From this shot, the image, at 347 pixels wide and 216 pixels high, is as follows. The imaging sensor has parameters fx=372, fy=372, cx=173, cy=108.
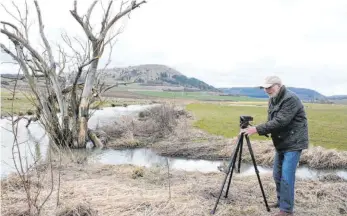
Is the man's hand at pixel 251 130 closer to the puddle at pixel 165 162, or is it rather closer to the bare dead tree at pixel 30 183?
the bare dead tree at pixel 30 183

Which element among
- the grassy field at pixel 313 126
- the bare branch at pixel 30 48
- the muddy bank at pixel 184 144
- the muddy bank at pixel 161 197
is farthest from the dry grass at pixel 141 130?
the muddy bank at pixel 161 197

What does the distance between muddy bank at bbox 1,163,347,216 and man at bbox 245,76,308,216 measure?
729mm

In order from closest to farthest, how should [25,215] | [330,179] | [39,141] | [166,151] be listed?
[25,215] < [330,179] < [166,151] < [39,141]

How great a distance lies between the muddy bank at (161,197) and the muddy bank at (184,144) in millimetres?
5173

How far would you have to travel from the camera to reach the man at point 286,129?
5.96 metres

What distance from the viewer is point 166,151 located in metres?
16.5

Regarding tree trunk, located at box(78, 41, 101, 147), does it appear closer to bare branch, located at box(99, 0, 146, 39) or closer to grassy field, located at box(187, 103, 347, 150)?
bare branch, located at box(99, 0, 146, 39)

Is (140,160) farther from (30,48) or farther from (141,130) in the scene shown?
(30,48)

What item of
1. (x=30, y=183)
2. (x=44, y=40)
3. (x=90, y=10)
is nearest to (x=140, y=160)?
(x=90, y=10)

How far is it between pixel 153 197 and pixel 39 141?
43.2 feet

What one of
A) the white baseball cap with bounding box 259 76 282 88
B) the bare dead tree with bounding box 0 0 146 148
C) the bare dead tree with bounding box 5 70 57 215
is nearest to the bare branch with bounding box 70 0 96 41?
the bare dead tree with bounding box 0 0 146 148

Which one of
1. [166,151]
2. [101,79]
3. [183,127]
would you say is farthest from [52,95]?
[183,127]

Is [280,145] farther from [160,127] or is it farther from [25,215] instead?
[160,127]

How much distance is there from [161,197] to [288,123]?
105 inches
